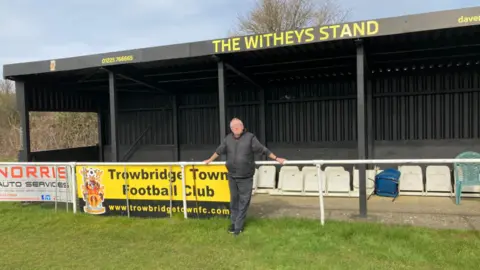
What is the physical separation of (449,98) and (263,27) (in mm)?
17496

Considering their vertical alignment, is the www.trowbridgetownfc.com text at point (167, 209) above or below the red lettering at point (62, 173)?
below

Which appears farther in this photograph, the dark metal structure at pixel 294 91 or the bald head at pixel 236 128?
the dark metal structure at pixel 294 91

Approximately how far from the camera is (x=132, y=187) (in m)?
6.97

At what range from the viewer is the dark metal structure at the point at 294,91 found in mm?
6969

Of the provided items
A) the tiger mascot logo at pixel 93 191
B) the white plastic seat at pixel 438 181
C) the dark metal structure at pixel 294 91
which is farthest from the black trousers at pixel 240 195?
the white plastic seat at pixel 438 181

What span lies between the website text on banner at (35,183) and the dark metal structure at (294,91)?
1.40 m

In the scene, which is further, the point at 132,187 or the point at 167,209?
the point at 132,187

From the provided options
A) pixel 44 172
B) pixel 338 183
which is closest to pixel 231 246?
pixel 338 183

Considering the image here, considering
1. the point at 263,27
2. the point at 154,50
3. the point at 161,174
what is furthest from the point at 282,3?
the point at 161,174

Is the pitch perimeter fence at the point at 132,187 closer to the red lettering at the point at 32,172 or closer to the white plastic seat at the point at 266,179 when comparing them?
the red lettering at the point at 32,172

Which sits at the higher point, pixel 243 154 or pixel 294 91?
pixel 294 91

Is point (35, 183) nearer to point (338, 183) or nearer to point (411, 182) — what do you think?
point (338, 183)

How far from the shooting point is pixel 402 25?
20.2 feet

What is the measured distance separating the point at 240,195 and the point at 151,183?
6.41ft
